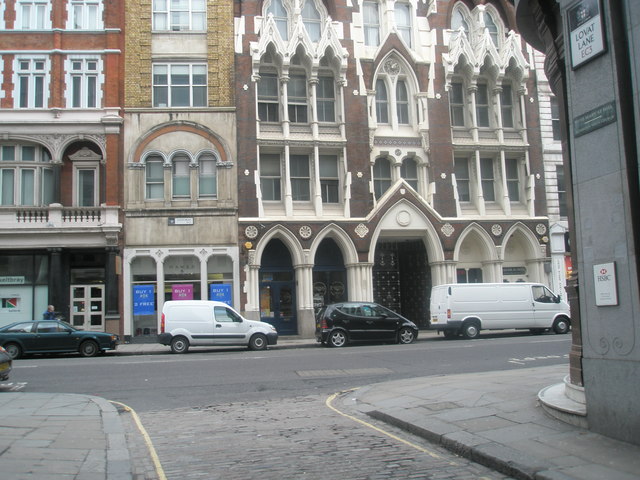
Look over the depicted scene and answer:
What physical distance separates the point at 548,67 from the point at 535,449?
5582 millimetres

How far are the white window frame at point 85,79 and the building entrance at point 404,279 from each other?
15.1 metres

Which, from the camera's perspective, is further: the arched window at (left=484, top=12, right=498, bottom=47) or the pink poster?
the arched window at (left=484, top=12, right=498, bottom=47)

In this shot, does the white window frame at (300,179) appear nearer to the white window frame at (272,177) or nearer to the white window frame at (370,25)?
the white window frame at (272,177)

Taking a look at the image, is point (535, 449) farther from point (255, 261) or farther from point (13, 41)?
point (13, 41)

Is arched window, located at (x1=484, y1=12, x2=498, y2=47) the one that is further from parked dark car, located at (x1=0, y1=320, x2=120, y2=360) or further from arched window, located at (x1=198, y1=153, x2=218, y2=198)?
parked dark car, located at (x1=0, y1=320, x2=120, y2=360)

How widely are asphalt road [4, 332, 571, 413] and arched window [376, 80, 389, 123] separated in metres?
14.1

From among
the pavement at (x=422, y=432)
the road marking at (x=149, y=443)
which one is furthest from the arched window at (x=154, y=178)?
the road marking at (x=149, y=443)

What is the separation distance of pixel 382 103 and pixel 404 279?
8.93 m

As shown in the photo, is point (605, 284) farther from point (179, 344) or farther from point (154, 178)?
point (154, 178)

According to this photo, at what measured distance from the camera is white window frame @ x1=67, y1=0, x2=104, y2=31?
28.2 m

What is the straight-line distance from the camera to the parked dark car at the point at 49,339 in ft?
67.9

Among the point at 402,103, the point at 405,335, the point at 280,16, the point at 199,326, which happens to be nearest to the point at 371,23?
the point at 402,103

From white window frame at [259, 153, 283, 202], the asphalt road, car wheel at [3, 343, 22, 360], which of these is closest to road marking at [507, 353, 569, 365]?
the asphalt road

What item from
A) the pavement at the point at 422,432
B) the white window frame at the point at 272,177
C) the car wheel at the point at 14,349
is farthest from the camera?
the white window frame at the point at 272,177
